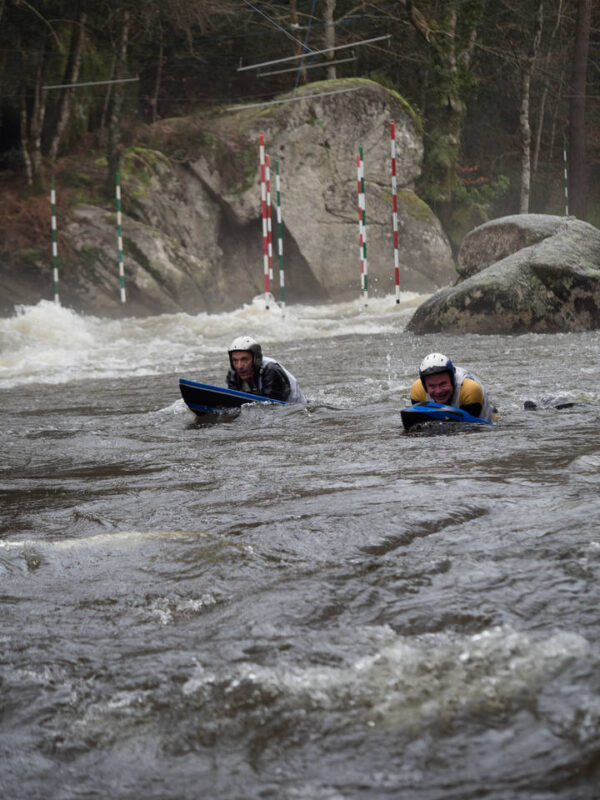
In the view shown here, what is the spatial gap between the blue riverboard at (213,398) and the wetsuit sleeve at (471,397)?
175cm

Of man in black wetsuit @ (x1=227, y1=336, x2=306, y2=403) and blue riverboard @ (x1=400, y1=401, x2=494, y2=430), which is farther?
man in black wetsuit @ (x1=227, y1=336, x2=306, y2=403)

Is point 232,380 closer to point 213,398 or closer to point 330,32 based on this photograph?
point 213,398

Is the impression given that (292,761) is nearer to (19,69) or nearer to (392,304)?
(392,304)

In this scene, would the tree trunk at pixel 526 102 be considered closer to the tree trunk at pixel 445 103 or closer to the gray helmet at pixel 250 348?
the tree trunk at pixel 445 103

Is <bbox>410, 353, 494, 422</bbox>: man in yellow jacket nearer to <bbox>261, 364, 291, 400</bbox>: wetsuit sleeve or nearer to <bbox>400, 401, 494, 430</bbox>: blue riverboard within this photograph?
<bbox>400, 401, 494, 430</bbox>: blue riverboard

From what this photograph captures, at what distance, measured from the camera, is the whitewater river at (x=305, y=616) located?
232 cm

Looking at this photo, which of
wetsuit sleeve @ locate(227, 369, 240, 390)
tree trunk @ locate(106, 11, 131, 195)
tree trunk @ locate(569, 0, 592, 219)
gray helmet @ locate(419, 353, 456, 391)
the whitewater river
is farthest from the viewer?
tree trunk @ locate(569, 0, 592, 219)

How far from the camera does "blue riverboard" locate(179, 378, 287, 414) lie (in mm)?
7965

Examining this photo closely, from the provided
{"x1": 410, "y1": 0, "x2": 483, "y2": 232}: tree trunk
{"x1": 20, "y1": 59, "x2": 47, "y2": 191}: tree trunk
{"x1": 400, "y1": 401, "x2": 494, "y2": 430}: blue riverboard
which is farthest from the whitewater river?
{"x1": 410, "y1": 0, "x2": 483, "y2": 232}: tree trunk

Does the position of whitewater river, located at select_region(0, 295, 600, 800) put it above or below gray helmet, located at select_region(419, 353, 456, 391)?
below

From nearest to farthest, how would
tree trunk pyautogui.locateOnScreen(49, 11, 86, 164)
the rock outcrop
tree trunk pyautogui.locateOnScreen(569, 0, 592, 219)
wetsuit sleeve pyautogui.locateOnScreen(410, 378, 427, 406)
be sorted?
wetsuit sleeve pyautogui.locateOnScreen(410, 378, 427, 406) < the rock outcrop < tree trunk pyautogui.locateOnScreen(49, 11, 86, 164) < tree trunk pyautogui.locateOnScreen(569, 0, 592, 219)

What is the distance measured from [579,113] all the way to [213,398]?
64.4ft

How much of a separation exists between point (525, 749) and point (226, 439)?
4780 millimetres

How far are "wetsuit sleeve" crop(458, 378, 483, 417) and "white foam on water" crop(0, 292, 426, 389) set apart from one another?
5.00 meters
